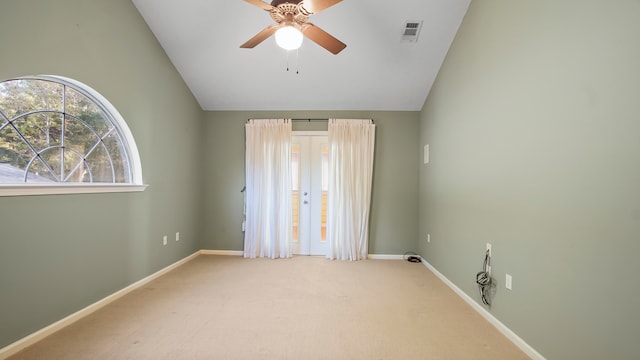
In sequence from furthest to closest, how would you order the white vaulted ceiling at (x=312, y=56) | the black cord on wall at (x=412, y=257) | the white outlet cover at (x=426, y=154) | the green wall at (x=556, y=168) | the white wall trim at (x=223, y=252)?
the white wall trim at (x=223, y=252), the black cord on wall at (x=412, y=257), the white outlet cover at (x=426, y=154), the white vaulted ceiling at (x=312, y=56), the green wall at (x=556, y=168)

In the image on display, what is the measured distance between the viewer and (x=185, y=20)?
3.09 meters

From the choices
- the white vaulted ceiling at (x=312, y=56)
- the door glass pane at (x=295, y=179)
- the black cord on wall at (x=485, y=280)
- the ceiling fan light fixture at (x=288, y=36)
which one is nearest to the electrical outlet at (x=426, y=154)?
the white vaulted ceiling at (x=312, y=56)

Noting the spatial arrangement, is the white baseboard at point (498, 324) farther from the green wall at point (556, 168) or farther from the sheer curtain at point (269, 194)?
the sheer curtain at point (269, 194)

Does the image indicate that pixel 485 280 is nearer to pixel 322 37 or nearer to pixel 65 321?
pixel 322 37

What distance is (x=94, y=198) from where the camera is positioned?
247cm

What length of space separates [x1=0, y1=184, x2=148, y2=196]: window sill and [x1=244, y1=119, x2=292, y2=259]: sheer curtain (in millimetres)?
1717

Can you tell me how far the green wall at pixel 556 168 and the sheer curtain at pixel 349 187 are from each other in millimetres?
1607

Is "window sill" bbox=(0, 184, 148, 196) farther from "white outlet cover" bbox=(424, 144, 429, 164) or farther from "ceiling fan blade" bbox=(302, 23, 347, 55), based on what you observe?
"white outlet cover" bbox=(424, 144, 429, 164)

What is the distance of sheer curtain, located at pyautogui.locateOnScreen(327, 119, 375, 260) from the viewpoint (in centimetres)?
427

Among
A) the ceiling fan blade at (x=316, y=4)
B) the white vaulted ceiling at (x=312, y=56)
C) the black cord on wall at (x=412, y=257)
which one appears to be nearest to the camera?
the ceiling fan blade at (x=316, y=4)

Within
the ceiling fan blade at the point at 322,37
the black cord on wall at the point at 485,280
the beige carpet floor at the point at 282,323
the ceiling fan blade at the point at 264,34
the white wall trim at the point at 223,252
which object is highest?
the ceiling fan blade at the point at 264,34

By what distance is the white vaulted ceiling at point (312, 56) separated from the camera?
2.95 metres

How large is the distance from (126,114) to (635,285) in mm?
3985

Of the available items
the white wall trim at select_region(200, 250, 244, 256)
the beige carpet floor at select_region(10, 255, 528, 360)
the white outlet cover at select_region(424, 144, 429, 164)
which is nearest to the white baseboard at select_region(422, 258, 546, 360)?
the beige carpet floor at select_region(10, 255, 528, 360)
